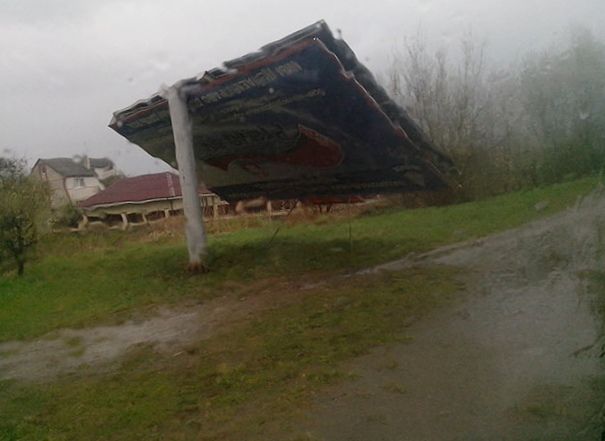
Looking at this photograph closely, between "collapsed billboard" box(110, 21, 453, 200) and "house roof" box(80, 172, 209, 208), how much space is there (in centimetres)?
88

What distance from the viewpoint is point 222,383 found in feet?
12.7

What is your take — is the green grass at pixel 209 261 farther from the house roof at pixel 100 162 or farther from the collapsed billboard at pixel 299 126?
the house roof at pixel 100 162

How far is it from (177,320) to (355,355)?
9.08 ft

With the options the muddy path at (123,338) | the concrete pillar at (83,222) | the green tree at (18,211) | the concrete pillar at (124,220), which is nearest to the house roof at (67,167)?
the green tree at (18,211)

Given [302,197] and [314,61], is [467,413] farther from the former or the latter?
[302,197]

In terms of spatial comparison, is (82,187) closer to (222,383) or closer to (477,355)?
(222,383)

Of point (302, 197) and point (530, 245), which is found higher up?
point (302, 197)

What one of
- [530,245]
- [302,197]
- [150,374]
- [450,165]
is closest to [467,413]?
[150,374]

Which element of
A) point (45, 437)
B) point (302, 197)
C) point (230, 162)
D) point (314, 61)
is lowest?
point (45, 437)

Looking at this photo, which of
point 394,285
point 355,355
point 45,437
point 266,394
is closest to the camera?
point 45,437

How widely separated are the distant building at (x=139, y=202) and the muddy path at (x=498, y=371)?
712cm

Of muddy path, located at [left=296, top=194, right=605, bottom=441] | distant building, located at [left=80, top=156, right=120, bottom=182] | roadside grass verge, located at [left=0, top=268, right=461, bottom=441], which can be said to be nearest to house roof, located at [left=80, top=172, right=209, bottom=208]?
distant building, located at [left=80, top=156, right=120, bottom=182]

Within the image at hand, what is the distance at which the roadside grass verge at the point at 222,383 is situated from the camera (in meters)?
3.27

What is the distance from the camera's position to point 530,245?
276 inches
